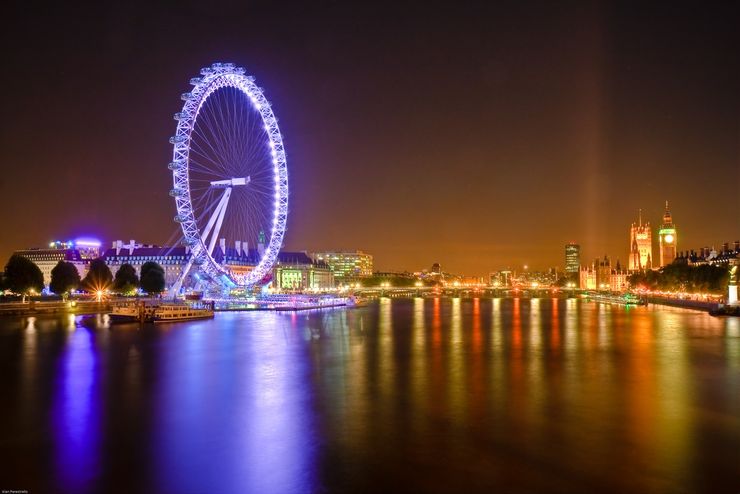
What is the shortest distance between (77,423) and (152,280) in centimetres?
4535

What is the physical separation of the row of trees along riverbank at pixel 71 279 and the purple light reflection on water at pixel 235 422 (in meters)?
30.1

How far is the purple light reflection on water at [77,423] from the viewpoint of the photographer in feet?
30.2

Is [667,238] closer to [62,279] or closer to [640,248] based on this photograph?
[640,248]

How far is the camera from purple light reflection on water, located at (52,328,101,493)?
30.2 feet

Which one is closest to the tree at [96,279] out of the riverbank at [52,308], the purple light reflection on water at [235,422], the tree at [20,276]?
the riverbank at [52,308]

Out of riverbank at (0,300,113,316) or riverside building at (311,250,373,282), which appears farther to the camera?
riverside building at (311,250,373,282)

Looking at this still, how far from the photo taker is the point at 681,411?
534 inches

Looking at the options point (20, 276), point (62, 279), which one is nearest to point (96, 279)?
point (62, 279)

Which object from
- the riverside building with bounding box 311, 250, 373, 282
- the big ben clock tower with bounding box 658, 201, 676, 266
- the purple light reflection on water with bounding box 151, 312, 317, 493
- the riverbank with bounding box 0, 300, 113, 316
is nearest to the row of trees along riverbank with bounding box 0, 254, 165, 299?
the riverbank with bounding box 0, 300, 113, 316

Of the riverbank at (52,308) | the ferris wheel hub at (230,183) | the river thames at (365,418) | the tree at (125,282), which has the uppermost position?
the ferris wheel hub at (230,183)

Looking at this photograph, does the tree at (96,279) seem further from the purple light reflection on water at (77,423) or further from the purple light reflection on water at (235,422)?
the purple light reflection on water at (77,423)

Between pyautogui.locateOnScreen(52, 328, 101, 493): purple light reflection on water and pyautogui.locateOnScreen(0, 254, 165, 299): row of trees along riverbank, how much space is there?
29.7 metres

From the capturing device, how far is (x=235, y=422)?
12.4m

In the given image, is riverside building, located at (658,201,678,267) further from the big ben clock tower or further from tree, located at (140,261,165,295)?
tree, located at (140,261,165,295)
